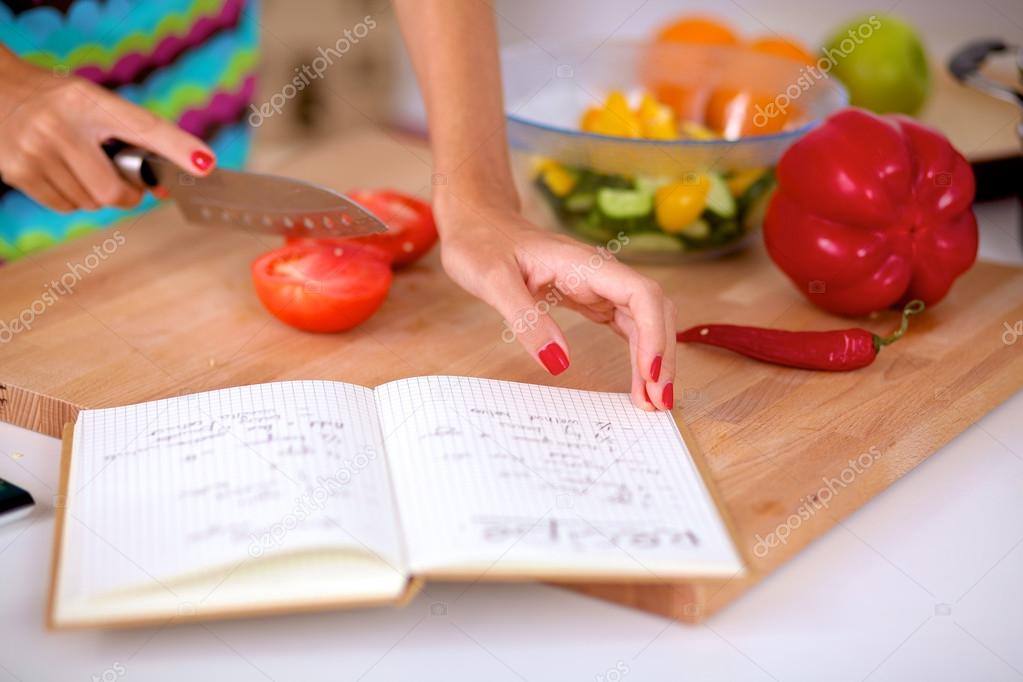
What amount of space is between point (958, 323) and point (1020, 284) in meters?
0.18

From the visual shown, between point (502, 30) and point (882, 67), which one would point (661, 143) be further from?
point (502, 30)

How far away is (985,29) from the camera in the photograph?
261 cm

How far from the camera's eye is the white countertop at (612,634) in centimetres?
79

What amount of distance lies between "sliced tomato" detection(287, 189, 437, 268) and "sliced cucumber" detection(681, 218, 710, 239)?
348 mm

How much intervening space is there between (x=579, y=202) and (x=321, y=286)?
43 centimetres

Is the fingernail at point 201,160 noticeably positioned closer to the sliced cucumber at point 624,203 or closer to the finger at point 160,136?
the finger at point 160,136

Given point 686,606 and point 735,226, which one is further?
point 735,226

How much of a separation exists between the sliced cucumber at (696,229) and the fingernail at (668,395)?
435mm

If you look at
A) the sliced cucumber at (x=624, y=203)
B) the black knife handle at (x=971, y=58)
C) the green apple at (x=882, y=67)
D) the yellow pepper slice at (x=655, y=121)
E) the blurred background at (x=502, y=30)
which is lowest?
the blurred background at (x=502, y=30)

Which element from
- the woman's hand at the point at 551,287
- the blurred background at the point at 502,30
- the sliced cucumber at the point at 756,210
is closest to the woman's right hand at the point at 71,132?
the woman's hand at the point at 551,287

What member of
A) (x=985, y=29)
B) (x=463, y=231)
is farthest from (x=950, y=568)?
(x=985, y=29)

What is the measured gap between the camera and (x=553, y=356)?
41.9 inches

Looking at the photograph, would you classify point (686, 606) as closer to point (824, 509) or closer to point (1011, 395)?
point (824, 509)

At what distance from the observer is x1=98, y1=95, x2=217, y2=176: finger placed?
1.22 m
